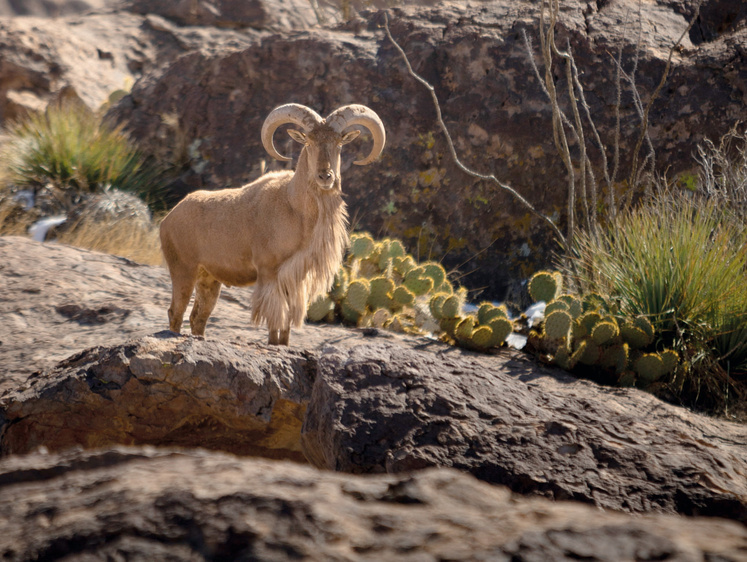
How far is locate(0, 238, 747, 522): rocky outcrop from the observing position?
10.6 feet

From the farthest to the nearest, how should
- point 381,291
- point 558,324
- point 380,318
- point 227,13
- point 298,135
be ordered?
point 227,13
point 381,291
point 380,318
point 558,324
point 298,135

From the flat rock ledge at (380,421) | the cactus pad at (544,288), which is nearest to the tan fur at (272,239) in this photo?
the flat rock ledge at (380,421)

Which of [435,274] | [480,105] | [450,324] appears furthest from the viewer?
[480,105]

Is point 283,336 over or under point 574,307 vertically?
under

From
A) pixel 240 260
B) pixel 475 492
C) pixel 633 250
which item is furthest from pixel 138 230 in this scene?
pixel 475 492

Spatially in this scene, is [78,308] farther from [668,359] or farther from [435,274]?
[668,359]

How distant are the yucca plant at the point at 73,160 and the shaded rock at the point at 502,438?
866 centimetres

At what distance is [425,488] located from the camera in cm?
189

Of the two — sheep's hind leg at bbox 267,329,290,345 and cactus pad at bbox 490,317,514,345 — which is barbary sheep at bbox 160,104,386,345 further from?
cactus pad at bbox 490,317,514,345

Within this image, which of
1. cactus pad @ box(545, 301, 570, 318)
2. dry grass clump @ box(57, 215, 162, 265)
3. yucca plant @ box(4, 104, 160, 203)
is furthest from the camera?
yucca plant @ box(4, 104, 160, 203)

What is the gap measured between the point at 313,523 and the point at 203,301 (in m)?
5.10

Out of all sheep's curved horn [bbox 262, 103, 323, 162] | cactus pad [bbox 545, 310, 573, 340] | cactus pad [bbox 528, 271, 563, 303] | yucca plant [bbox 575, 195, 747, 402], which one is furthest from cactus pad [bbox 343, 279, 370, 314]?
yucca plant [bbox 575, 195, 747, 402]

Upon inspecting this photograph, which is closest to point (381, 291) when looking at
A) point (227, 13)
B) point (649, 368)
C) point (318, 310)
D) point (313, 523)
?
point (318, 310)

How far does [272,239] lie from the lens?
5758 millimetres
